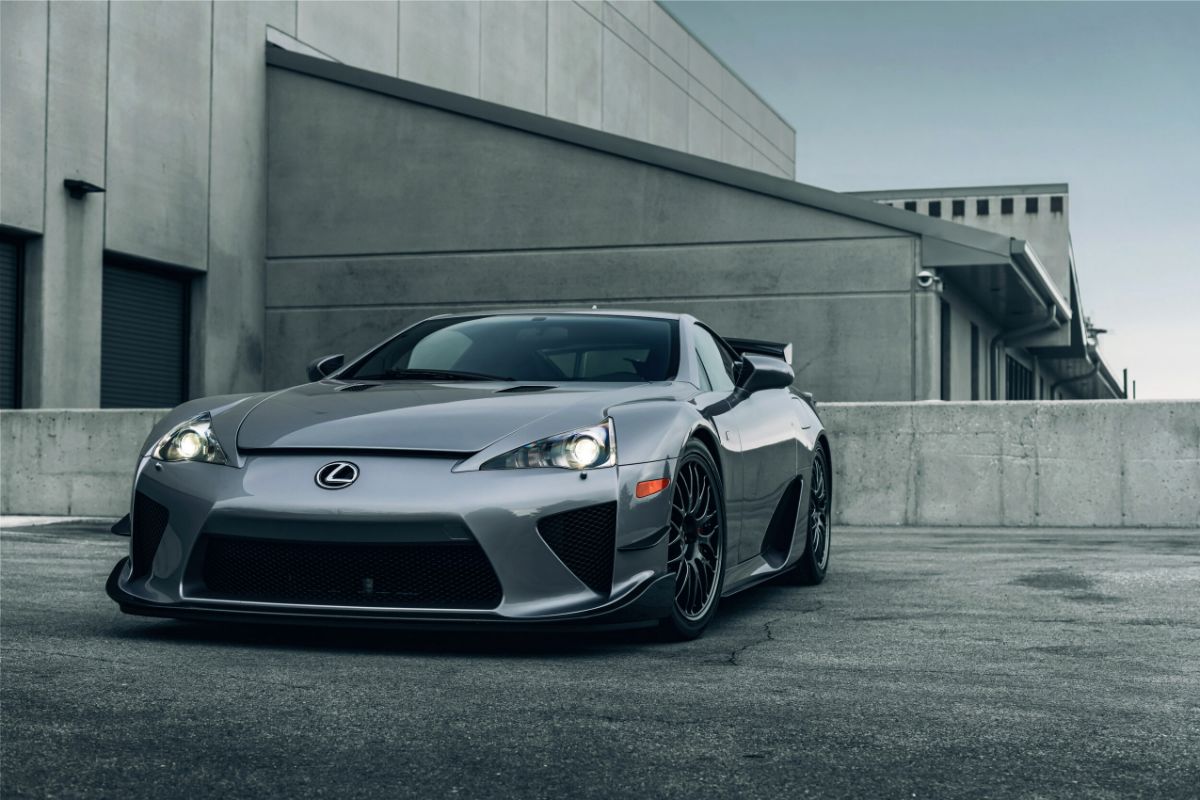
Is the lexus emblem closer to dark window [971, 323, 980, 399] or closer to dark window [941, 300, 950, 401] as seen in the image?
dark window [941, 300, 950, 401]

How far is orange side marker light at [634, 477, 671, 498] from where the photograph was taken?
4793mm

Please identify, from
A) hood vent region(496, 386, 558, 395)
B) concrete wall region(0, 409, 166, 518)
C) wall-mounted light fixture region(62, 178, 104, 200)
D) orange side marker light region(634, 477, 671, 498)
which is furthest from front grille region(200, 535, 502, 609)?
wall-mounted light fixture region(62, 178, 104, 200)

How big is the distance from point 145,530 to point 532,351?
5.62 feet

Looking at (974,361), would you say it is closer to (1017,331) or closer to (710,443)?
(1017,331)

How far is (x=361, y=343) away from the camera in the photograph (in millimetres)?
20688

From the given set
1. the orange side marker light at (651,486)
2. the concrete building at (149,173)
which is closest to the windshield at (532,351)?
the orange side marker light at (651,486)

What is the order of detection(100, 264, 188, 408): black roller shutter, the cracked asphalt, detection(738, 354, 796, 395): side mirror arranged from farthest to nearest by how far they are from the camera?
detection(100, 264, 188, 408): black roller shutter, detection(738, 354, 796, 395): side mirror, the cracked asphalt

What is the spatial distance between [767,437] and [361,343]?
15.0 metres

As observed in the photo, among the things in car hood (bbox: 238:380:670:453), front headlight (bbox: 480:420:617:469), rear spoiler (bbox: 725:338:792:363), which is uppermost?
rear spoiler (bbox: 725:338:792:363)

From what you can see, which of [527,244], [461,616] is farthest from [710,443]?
[527,244]

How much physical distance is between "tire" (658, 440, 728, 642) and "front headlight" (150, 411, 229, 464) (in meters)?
1.51

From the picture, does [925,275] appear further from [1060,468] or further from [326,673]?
[326,673]

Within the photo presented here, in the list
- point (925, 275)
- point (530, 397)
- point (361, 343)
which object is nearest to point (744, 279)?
point (925, 275)

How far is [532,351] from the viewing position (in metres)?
5.97
